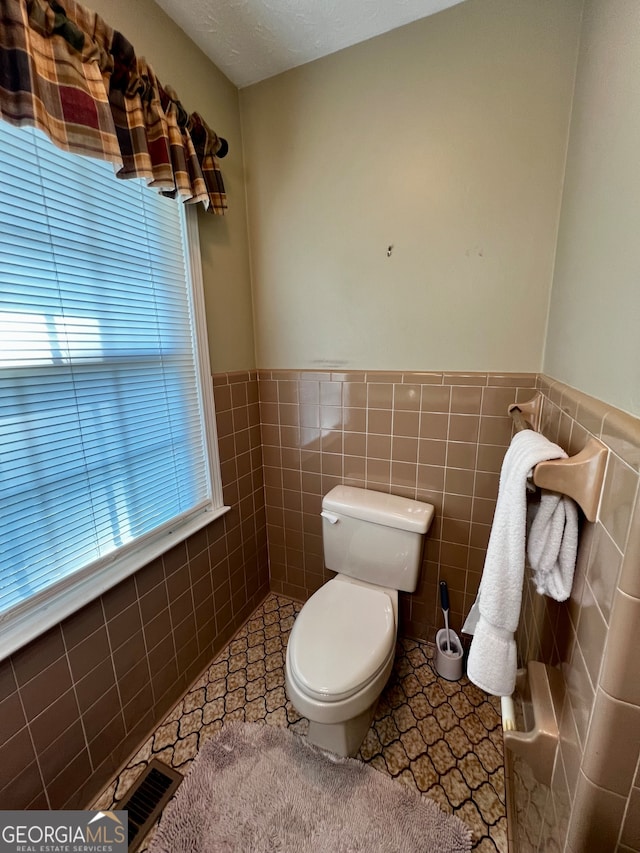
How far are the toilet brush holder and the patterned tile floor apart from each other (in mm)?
35

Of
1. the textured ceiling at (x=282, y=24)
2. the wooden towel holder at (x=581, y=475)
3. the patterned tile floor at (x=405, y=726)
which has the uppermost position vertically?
the textured ceiling at (x=282, y=24)

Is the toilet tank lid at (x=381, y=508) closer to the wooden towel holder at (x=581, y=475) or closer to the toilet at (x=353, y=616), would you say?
the toilet at (x=353, y=616)

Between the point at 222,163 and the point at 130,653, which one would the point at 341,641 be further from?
the point at 222,163

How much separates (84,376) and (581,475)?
1.26 meters

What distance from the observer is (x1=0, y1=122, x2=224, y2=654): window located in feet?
2.76

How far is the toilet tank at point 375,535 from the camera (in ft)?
4.39

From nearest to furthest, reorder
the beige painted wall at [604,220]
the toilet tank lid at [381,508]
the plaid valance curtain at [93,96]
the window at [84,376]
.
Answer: the beige painted wall at [604,220], the plaid valance curtain at [93,96], the window at [84,376], the toilet tank lid at [381,508]

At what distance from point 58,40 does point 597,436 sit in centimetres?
148

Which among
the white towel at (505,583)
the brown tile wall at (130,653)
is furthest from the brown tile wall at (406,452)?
the white towel at (505,583)

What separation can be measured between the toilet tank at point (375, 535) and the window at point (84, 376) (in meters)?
0.63

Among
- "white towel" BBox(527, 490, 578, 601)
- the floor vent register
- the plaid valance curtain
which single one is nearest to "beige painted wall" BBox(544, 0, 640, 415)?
"white towel" BBox(527, 490, 578, 601)

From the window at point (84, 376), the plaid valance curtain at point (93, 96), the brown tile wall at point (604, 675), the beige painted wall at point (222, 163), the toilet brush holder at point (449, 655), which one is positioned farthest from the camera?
the toilet brush holder at point (449, 655)

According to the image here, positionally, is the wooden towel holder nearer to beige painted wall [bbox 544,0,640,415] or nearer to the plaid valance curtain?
beige painted wall [bbox 544,0,640,415]

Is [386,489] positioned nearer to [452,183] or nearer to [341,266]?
[341,266]
